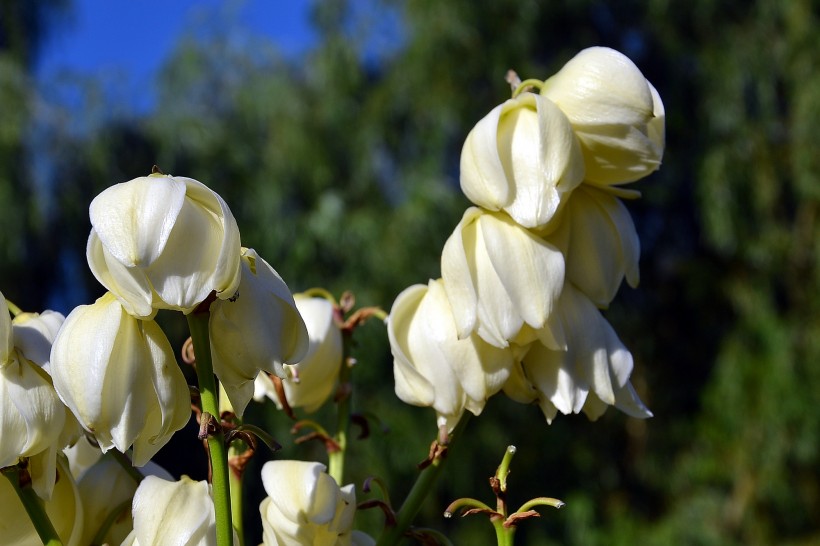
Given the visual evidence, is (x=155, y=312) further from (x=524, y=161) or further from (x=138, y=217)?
(x=524, y=161)

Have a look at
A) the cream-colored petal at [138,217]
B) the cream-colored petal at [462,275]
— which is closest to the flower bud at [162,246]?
the cream-colored petal at [138,217]

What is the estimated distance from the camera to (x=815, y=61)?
3.43 metres

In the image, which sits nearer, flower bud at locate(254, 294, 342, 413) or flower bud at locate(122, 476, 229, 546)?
flower bud at locate(122, 476, 229, 546)

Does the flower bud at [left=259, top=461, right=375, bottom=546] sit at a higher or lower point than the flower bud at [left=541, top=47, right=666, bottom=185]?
lower

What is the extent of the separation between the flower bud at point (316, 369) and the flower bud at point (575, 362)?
0.39ft

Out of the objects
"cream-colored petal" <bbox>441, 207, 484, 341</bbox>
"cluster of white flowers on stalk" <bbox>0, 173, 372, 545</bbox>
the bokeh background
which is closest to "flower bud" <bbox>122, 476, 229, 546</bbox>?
"cluster of white flowers on stalk" <bbox>0, 173, 372, 545</bbox>

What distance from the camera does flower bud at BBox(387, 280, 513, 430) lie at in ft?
1.29

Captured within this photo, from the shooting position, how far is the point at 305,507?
1.22ft

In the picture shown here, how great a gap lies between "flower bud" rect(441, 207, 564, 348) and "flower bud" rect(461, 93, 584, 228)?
0.03 ft

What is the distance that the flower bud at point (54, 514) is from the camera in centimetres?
37

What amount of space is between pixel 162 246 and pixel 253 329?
0.04 metres

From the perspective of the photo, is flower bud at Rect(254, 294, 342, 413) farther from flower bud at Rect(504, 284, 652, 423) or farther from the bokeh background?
the bokeh background

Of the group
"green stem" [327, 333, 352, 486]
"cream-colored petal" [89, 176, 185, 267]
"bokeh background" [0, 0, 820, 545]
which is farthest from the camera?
"bokeh background" [0, 0, 820, 545]

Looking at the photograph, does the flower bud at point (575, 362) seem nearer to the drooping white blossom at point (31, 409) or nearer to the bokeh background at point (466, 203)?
the drooping white blossom at point (31, 409)
